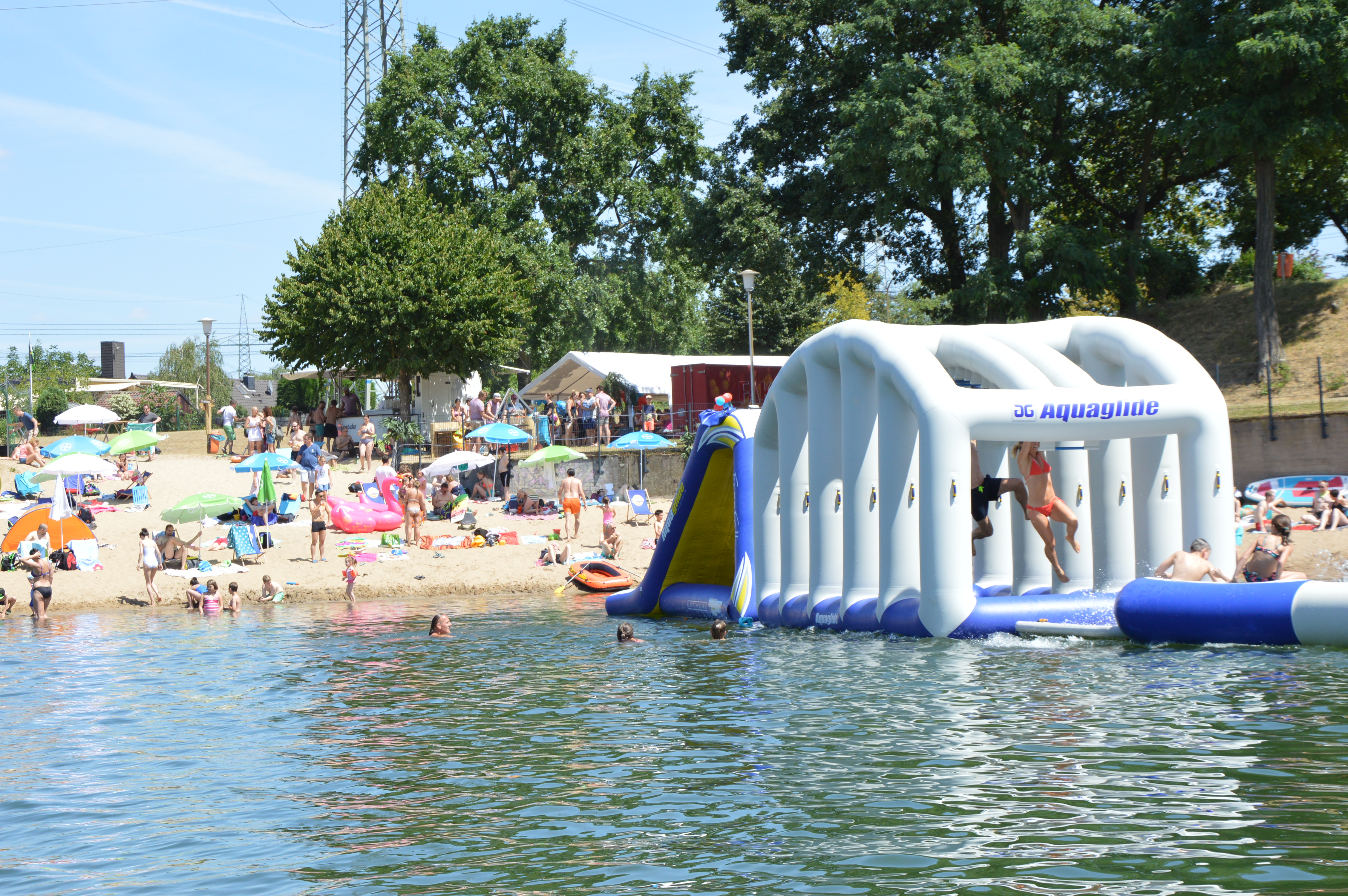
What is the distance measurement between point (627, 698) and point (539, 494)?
21543mm

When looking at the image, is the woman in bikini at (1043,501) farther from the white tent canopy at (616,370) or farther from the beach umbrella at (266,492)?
the white tent canopy at (616,370)

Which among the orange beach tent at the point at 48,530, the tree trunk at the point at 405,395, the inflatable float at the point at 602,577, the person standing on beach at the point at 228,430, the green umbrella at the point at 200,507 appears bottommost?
the inflatable float at the point at 602,577

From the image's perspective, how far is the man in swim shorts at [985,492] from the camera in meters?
14.5

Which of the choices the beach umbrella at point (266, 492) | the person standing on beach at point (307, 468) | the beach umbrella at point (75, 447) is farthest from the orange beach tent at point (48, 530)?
the person standing on beach at point (307, 468)

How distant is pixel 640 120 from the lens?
178ft

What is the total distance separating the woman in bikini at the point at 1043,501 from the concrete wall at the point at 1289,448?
52.2 ft

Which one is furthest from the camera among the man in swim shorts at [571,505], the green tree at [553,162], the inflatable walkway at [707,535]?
the green tree at [553,162]

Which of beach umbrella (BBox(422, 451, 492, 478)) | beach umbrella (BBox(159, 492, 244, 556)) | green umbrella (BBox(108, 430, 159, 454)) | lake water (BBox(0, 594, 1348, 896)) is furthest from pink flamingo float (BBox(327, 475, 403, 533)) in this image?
lake water (BBox(0, 594, 1348, 896))

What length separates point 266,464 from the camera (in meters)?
29.5

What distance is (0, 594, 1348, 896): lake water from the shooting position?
6.75 metres

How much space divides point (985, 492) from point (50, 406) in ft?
198

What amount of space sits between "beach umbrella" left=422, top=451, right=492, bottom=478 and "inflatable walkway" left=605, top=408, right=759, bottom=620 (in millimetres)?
12174

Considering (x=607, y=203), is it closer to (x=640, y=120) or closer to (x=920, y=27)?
(x=640, y=120)

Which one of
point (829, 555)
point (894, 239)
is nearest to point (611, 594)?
point (829, 555)
